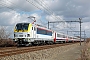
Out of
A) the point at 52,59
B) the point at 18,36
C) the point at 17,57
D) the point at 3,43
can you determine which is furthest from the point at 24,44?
the point at 17,57

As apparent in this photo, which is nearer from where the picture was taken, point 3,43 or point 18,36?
point 18,36

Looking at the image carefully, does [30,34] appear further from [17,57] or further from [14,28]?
[17,57]

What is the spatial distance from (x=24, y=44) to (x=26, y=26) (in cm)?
246

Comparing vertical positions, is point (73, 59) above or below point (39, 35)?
below

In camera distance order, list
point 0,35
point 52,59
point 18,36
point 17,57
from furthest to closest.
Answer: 1. point 0,35
2. point 18,36
3. point 52,59
4. point 17,57

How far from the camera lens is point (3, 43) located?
29.6m

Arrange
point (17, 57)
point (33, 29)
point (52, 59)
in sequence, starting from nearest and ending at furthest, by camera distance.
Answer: point (17, 57)
point (52, 59)
point (33, 29)

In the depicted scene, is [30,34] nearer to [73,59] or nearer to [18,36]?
[18,36]

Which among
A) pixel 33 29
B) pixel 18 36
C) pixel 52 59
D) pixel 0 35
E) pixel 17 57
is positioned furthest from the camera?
pixel 0 35

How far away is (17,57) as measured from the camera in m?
15.6

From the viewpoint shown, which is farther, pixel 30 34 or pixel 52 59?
pixel 30 34

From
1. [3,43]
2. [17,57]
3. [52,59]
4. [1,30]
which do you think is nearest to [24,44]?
[3,43]

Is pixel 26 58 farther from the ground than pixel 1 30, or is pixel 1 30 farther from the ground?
pixel 1 30

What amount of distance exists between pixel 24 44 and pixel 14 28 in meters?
2.56
